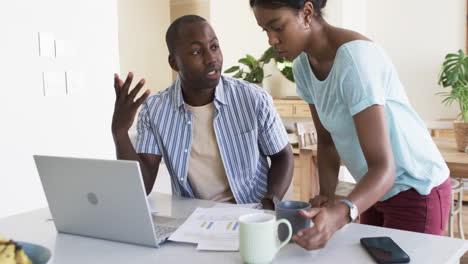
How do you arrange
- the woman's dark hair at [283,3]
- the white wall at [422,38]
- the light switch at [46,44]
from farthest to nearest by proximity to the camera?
the white wall at [422,38] < the light switch at [46,44] < the woman's dark hair at [283,3]

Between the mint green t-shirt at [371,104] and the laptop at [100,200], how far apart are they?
1.61 ft

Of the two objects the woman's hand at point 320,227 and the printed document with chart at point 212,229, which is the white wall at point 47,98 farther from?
the woman's hand at point 320,227

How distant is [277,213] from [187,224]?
25cm

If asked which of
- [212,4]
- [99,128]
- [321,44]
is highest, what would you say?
[212,4]

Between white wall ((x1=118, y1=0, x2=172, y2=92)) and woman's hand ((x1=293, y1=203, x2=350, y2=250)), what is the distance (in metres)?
5.94

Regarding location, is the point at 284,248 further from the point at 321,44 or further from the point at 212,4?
the point at 212,4

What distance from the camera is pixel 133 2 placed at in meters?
6.58

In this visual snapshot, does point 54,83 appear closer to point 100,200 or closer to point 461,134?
point 100,200

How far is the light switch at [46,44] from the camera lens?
2.28 meters

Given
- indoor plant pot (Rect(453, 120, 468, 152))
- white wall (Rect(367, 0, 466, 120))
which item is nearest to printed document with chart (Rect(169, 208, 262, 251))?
indoor plant pot (Rect(453, 120, 468, 152))

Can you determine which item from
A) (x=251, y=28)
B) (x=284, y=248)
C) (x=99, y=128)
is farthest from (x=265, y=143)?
(x=251, y=28)

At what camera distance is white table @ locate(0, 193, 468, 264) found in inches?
37.7

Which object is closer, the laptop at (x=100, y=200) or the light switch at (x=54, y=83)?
the laptop at (x=100, y=200)

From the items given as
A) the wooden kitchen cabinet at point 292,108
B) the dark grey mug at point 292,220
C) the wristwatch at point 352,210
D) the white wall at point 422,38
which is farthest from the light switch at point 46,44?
the white wall at point 422,38
